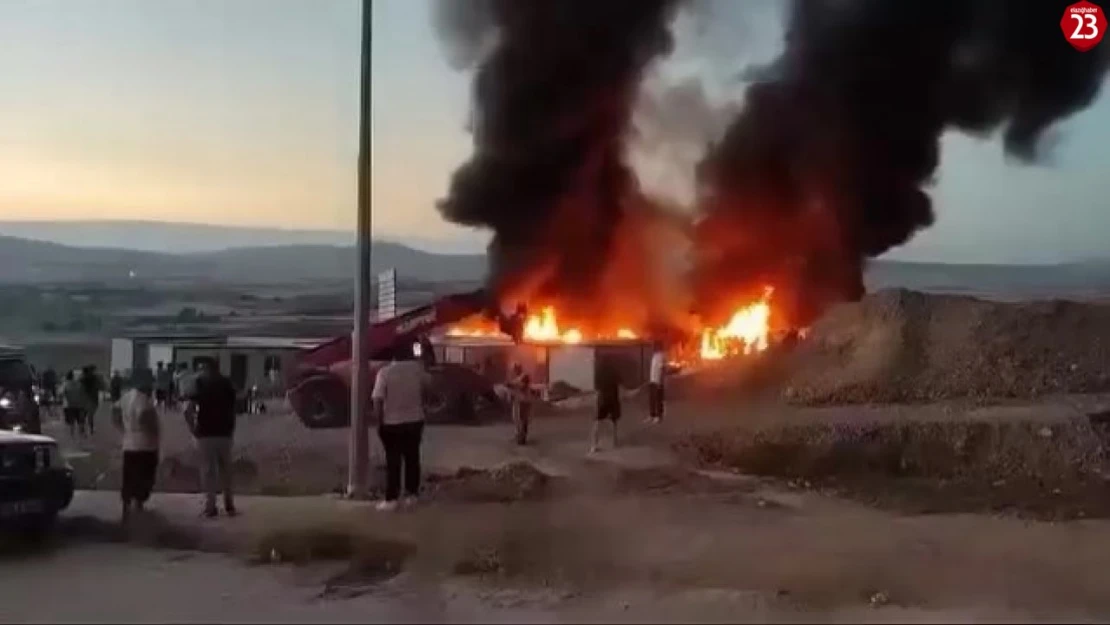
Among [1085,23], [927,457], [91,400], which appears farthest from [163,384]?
[1085,23]

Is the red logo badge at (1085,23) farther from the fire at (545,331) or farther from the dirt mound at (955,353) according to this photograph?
the fire at (545,331)

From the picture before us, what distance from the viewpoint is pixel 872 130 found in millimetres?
22234

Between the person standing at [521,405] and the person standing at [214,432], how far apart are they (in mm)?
5089

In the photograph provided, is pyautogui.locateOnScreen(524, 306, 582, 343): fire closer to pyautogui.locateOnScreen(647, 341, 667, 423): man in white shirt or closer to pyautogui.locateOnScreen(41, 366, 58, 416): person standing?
pyautogui.locateOnScreen(647, 341, 667, 423): man in white shirt

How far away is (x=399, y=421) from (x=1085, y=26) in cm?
1229

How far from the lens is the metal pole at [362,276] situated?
11820 mm

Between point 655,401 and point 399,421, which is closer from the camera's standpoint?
point 399,421

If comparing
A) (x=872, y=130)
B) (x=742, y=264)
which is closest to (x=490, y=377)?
(x=742, y=264)

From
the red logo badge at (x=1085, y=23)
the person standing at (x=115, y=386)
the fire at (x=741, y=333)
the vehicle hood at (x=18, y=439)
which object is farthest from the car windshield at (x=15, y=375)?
the red logo badge at (x=1085, y=23)

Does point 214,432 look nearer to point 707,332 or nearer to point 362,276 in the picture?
point 362,276

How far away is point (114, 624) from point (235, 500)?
4.54 metres

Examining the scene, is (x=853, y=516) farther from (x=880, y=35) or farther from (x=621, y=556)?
(x=880, y=35)

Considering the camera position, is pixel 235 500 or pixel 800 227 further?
pixel 800 227

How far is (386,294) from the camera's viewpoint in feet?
55.2
